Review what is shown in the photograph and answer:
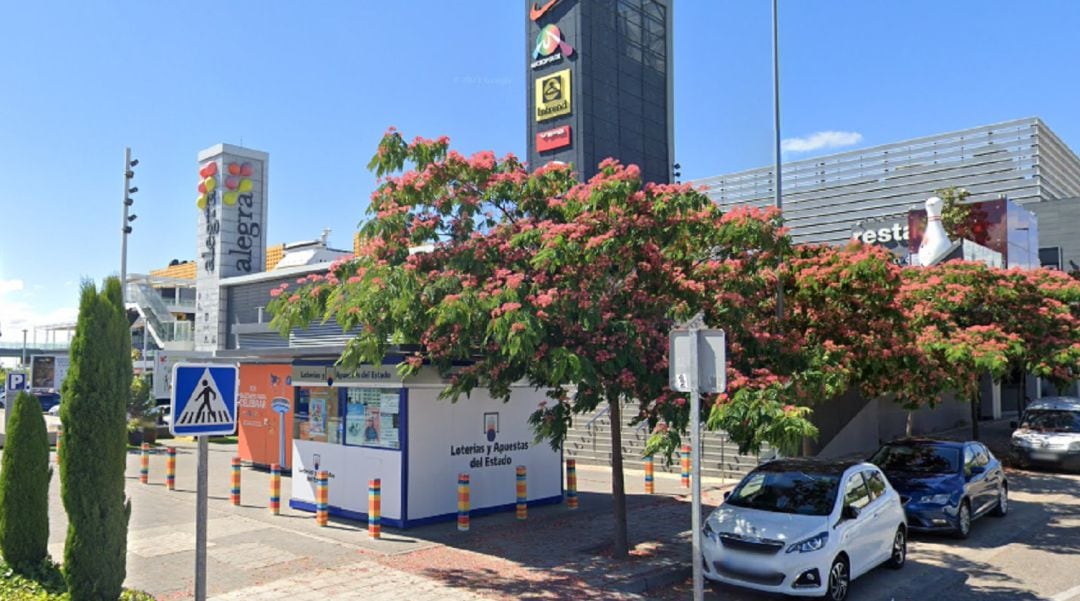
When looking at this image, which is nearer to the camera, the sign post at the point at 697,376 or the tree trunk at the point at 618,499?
the sign post at the point at 697,376

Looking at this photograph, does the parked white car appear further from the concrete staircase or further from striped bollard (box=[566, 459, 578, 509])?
the concrete staircase

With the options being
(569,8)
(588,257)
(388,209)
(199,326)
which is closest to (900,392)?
(588,257)

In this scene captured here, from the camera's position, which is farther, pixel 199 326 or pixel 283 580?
pixel 199 326

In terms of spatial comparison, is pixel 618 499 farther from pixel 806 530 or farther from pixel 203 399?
pixel 203 399

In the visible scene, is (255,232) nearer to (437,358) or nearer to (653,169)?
(653,169)

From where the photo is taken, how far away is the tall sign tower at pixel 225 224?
37.1 metres

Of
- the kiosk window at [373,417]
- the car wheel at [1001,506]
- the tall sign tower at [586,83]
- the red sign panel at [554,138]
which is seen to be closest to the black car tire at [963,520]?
the car wheel at [1001,506]

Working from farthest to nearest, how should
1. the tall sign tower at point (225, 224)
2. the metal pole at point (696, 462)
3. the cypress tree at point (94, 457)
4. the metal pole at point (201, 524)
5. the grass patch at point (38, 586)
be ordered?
1. the tall sign tower at point (225, 224)
2. the grass patch at point (38, 586)
3. the cypress tree at point (94, 457)
4. the metal pole at point (696, 462)
5. the metal pole at point (201, 524)

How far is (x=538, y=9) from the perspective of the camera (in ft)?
169

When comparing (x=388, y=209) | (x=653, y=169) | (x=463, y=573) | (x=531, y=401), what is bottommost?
(x=463, y=573)

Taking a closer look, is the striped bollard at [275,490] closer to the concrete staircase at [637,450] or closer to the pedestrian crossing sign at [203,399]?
the pedestrian crossing sign at [203,399]

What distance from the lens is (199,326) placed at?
37.4 m

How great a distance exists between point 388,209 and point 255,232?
30.7 meters

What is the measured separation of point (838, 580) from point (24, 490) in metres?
8.85
